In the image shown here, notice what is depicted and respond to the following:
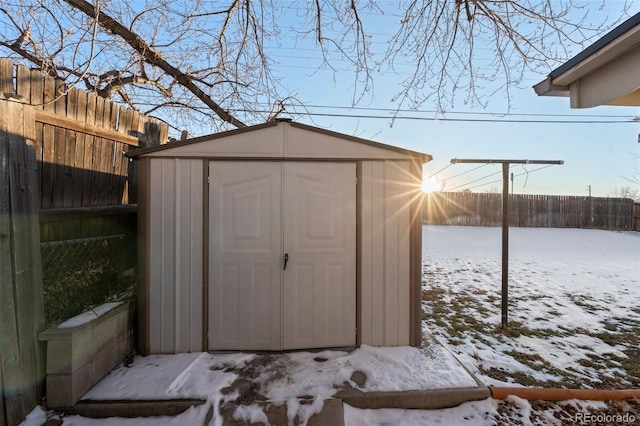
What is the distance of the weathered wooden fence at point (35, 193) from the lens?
84.2 inches

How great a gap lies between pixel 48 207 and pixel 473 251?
1140 cm

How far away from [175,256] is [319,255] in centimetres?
158

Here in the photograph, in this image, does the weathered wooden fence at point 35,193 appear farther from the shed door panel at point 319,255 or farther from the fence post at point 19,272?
the shed door panel at point 319,255

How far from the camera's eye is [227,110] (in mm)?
6098

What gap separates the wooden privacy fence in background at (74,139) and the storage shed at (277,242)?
445 mm

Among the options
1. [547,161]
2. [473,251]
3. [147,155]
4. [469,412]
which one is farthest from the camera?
[473,251]

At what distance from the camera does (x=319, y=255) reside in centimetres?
330

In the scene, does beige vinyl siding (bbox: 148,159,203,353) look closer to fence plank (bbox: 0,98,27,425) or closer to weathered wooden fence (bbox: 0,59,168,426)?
weathered wooden fence (bbox: 0,59,168,426)

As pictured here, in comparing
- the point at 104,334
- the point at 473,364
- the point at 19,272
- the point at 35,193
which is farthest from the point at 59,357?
the point at 473,364

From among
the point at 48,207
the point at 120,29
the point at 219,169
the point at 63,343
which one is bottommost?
the point at 63,343

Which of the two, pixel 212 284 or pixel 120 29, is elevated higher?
pixel 120 29

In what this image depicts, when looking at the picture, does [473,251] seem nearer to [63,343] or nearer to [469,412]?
[469,412]

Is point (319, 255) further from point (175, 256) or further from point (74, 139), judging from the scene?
point (74, 139)

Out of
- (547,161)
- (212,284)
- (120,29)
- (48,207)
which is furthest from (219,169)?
(547,161)
